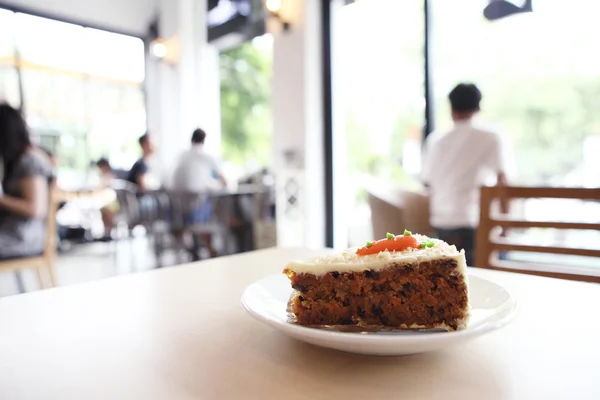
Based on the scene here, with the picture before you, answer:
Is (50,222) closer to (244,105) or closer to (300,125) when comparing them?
(300,125)

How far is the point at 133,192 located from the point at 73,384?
13.0ft

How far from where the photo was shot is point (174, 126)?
6859 mm

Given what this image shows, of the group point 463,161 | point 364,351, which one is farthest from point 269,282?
point 463,161

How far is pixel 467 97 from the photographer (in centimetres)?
262

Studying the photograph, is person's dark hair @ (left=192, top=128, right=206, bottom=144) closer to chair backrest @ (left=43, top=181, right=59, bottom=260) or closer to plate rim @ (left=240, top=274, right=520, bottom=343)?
chair backrest @ (left=43, top=181, right=59, bottom=260)

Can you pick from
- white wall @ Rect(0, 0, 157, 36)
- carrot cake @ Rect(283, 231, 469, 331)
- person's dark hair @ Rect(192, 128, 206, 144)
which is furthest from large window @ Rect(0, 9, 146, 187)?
carrot cake @ Rect(283, 231, 469, 331)

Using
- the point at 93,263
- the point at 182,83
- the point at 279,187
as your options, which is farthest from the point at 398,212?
the point at 182,83

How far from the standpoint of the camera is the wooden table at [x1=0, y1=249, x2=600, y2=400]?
46 centimetres

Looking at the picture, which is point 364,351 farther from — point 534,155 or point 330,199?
point 330,199

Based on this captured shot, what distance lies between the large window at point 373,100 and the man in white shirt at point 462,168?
3.90 ft

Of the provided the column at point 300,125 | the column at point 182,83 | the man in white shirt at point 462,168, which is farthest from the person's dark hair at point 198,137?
the man in white shirt at point 462,168

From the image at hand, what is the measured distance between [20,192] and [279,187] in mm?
2401

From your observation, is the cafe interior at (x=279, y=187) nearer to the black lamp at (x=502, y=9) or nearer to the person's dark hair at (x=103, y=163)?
the black lamp at (x=502, y=9)

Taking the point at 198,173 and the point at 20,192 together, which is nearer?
the point at 20,192
